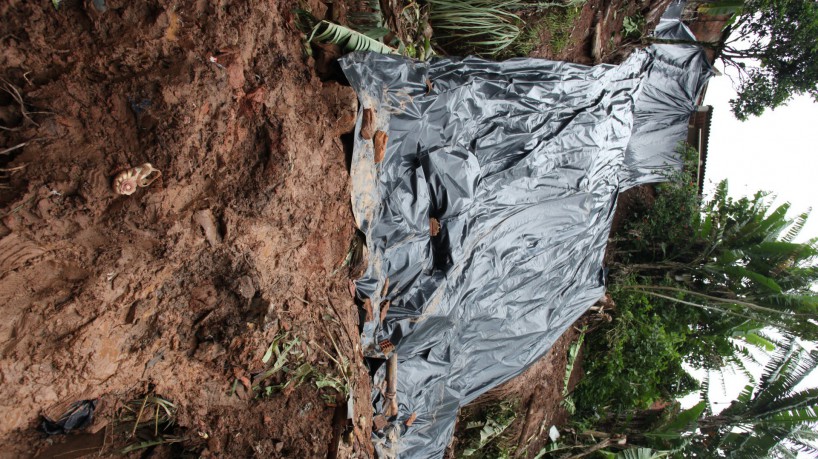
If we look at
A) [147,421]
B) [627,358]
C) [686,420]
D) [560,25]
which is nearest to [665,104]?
[560,25]

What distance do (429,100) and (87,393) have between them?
244 centimetres

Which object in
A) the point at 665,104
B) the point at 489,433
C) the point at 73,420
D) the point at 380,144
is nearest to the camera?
the point at 73,420

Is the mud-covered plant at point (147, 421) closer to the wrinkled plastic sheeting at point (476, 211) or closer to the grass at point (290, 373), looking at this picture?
the grass at point (290, 373)

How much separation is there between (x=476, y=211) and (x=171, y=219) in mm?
2162

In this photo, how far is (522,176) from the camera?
3783 mm

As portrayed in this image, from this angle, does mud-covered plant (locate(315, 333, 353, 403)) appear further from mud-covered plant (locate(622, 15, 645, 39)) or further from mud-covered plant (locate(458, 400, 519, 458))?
mud-covered plant (locate(622, 15, 645, 39))

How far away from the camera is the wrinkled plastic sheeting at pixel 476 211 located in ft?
9.61

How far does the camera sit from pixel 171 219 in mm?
1917

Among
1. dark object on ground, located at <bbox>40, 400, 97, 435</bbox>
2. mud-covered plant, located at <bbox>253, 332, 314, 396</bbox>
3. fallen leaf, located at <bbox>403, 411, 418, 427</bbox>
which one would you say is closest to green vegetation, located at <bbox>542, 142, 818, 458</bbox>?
fallen leaf, located at <bbox>403, 411, 418, 427</bbox>

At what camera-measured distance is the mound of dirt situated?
1647mm

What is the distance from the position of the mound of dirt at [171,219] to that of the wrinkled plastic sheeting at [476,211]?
1.47ft

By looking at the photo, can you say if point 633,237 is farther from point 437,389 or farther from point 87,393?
point 87,393

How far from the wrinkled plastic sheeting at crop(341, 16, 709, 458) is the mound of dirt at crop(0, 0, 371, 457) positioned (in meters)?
0.45

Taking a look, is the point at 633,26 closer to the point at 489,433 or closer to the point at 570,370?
the point at 570,370
